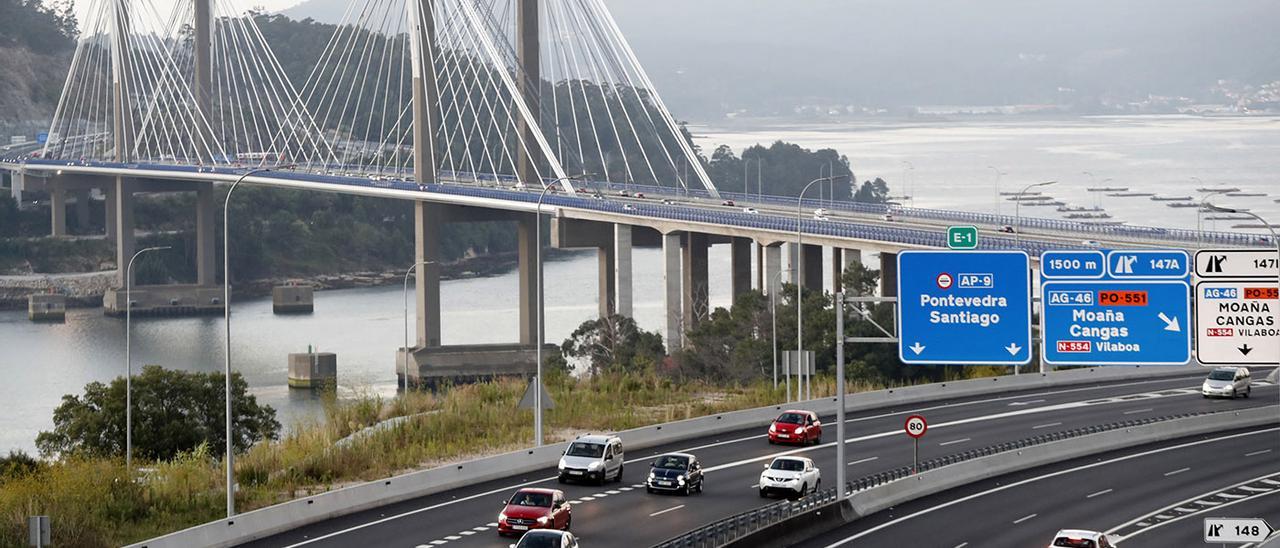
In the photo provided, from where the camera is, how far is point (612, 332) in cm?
9481

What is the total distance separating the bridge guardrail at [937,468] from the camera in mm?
31312

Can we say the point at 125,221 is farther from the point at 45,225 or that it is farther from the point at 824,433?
the point at 824,433

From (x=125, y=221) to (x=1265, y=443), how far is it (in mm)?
125910

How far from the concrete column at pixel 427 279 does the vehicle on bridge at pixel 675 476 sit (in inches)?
2600

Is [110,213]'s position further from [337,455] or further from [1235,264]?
[1235,264]

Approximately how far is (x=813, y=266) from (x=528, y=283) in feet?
64.2

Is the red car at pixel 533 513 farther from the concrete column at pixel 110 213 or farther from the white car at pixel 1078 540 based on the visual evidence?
the concrete column at pixel 110 213

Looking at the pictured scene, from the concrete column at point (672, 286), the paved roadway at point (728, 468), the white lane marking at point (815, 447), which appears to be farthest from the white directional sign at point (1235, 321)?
the concrete column at point (672, 286)

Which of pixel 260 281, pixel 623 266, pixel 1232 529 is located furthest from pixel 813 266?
pixel 260 281

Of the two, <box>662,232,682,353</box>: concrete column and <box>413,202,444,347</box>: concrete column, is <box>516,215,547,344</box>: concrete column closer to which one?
<box>413,202,444,347</box>: concrete column

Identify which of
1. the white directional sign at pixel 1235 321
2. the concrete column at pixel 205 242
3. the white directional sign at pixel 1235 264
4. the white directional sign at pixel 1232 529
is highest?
the concrete column at pixel 205 242

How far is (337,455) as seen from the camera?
141 feet

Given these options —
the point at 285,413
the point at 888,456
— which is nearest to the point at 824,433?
the point at 888,456

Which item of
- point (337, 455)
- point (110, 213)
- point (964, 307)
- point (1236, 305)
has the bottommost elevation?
point (337, 455)
